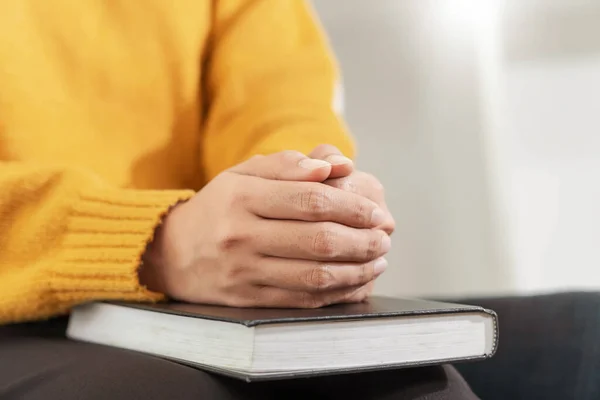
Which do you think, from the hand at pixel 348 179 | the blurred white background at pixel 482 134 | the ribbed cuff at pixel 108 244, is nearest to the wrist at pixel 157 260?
the ribbed cuff at pixel 108 244

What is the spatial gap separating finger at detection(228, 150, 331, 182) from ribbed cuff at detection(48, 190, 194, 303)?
57mm

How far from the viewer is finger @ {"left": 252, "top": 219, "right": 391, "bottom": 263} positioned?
36 cm

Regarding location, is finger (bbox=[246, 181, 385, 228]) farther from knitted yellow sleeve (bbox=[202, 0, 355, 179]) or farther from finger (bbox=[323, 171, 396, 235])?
knitted yellow sleeve (bbox=[202, 0, 355, 179])

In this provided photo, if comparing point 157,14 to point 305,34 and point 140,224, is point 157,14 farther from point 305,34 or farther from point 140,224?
point 140,224

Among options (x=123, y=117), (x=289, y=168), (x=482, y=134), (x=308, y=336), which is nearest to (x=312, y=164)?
(x=289, y=168)

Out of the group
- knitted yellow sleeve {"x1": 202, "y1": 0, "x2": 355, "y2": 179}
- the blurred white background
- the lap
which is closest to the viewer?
the lap

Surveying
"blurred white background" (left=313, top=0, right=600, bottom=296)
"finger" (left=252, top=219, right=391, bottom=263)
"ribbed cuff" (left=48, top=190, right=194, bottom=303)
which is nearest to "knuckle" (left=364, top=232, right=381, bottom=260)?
"finger" (left=252, top=219, right=391, bottom=263)

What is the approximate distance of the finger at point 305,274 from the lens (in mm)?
362

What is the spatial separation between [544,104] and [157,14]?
751 millimetres

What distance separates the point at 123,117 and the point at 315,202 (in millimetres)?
310

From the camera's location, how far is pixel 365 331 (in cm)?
33

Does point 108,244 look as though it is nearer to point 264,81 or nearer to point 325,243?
point 325,243

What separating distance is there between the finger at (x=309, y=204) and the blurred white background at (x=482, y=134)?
74 cm

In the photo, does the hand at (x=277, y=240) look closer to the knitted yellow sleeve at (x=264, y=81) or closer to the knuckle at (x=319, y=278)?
the knuckle at (x=319, y=278)
